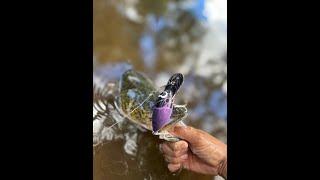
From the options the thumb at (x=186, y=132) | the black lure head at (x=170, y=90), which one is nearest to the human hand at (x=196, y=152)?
the thumb at (x=186, y=132)

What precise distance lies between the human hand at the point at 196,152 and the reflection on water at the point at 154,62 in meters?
0.03

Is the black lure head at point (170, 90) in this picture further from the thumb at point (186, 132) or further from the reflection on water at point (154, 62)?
the thumb at point (186, 132)

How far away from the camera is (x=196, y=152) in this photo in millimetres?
2250

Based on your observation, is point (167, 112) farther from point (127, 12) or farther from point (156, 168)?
point (127, 12)

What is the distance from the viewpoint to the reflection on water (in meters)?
2.14

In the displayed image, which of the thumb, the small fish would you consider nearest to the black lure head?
the small fish

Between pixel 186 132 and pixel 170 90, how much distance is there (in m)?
0.22

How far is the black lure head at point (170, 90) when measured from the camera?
Result: 2.17 metres

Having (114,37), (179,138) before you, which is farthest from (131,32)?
(179,138)

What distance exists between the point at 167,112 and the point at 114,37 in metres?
0.43

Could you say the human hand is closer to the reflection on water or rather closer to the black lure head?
the reflection on water

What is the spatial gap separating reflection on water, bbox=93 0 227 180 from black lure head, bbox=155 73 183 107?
0.09ft

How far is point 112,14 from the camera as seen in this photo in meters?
2.15

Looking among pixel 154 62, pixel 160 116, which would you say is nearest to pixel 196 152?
pixel 160 116
